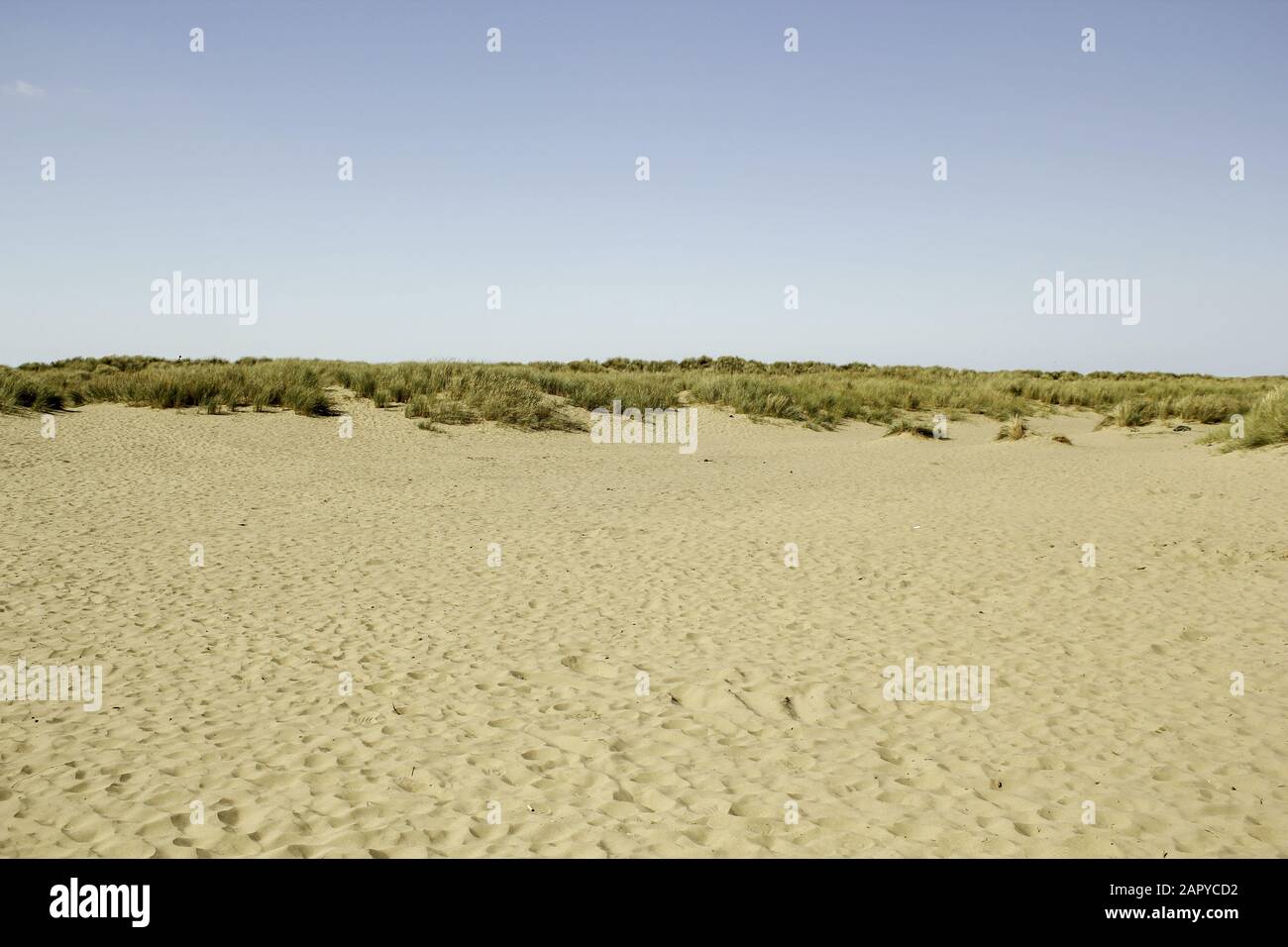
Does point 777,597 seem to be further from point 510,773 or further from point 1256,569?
point 1256,569

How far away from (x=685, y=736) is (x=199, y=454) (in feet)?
51.7

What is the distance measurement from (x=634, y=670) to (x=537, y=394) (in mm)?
21190

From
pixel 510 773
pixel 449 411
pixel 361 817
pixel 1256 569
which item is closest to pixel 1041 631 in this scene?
pixel 1256 569

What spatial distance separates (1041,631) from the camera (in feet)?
26.3

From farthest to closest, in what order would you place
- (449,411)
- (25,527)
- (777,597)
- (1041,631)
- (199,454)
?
(449,411) < (199,454) < (25,527) < (777,597) < (1041,631)

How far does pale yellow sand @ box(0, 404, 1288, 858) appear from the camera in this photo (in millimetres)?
4762

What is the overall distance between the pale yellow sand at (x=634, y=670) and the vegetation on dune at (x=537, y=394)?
29.1 ft

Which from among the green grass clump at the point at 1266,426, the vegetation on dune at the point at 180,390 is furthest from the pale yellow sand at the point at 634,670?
the vegetation on dune at the point at 180,390

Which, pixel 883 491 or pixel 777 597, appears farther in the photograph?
pixel 883 491

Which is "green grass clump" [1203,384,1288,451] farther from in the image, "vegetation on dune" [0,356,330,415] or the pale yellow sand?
"vegetation on dune" [0,356,330,415]

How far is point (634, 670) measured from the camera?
23.5ft

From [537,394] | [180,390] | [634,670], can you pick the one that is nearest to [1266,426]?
[634,670]
